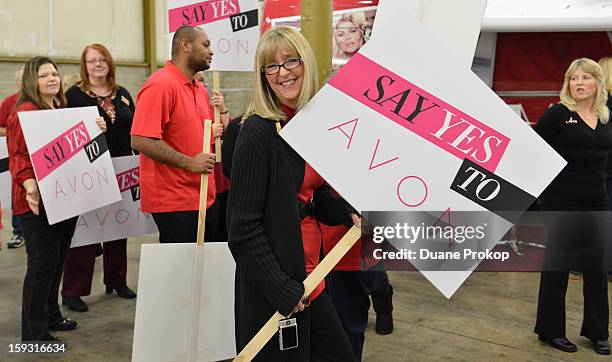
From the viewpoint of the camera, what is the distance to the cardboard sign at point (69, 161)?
3764mm

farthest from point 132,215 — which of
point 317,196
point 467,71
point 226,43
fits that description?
point 467,71

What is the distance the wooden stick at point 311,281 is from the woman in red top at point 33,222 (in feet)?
7.07

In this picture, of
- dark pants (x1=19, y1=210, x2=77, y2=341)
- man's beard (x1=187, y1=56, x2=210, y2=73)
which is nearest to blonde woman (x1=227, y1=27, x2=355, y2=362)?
man's beard (x1=187, y1=56, x2=210, y2=73)

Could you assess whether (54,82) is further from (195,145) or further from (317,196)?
(317,196)

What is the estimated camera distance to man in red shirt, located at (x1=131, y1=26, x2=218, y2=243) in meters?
3.44

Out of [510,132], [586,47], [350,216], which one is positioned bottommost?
[350,216]

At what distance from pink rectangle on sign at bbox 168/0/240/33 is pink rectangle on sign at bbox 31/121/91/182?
88 centimetres

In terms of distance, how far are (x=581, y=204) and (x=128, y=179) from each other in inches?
118

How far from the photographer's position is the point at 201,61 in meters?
3.64

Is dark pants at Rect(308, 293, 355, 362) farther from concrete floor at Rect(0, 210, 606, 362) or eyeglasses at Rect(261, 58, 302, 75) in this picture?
concrete floor at Rect(0, 210, 606, 362)

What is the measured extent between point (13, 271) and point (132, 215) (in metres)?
1.63

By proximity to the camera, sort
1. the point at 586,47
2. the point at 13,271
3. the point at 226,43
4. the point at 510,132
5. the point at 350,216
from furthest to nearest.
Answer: the point at 586,47
the point at 13,271
the point at 226,43
the point at 350,216
the point at 510,132

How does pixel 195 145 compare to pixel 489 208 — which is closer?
pixel 489 208

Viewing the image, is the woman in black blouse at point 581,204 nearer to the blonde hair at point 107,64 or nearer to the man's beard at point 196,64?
the man's beard at point 196,64
